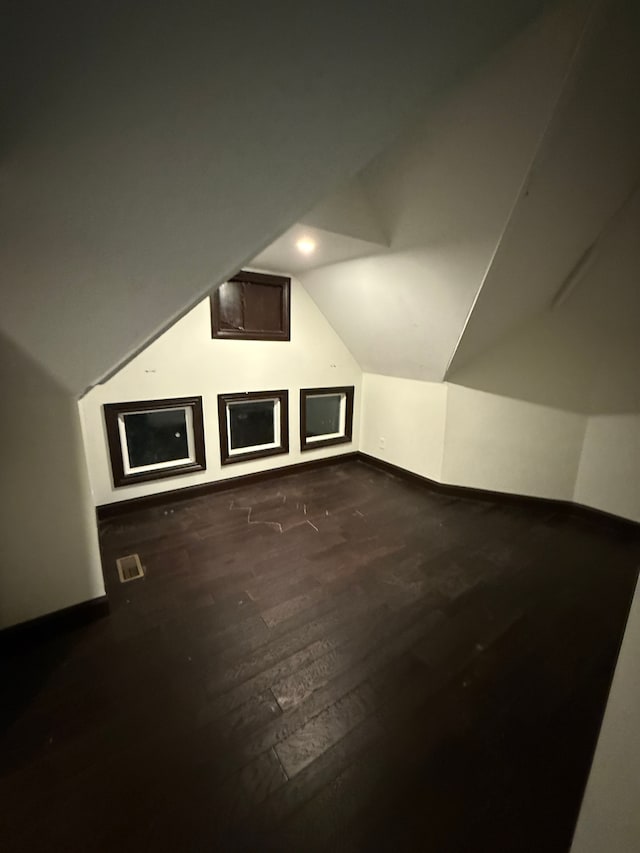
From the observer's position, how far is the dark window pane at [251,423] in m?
3.35

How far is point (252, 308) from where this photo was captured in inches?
123

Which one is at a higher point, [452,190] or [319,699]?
[452,190]

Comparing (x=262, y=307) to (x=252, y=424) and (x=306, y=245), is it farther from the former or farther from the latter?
(x=252, y=424)

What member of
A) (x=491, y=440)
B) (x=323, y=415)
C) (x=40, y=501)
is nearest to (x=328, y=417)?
(x=323, y=415)

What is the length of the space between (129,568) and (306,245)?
8.17 ft

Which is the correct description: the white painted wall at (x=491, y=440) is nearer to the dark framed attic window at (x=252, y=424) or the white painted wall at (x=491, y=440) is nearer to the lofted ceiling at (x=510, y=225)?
the lofted ceiling at (x=510, y=225)

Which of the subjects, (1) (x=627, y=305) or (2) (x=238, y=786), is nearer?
(2) (x=238, y=786)

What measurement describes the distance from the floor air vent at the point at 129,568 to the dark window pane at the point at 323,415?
7.12 feet

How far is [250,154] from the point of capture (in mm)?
850

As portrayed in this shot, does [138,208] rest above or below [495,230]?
below

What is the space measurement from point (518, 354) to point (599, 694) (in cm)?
237

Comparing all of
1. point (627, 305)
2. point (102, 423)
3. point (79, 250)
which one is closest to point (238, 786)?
point (79, 250)

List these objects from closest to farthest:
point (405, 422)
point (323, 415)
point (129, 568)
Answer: point (129, 568), point (405, 422), point (323, 415)

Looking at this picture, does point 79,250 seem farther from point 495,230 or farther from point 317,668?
point 317,668
